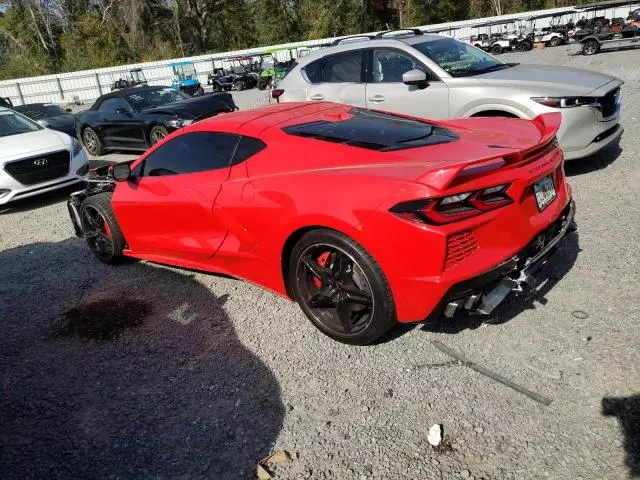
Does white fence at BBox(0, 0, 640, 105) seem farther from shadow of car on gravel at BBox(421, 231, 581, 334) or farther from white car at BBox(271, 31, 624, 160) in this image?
shadow of car on gravel at BBox(421, 231, 581, 334)

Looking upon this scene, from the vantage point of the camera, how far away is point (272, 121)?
12.4 feet

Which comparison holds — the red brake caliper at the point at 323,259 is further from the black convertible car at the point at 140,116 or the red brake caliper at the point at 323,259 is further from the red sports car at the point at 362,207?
the black convertible car at the point at 140,116

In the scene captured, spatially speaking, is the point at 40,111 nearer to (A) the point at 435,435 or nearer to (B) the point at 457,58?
(B) the point at 457,58

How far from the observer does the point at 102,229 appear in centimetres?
509

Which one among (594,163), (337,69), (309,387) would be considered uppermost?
(337,69)

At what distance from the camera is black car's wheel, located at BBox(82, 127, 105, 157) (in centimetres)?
1189

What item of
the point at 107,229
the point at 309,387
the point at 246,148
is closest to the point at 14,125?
the point at 107,229

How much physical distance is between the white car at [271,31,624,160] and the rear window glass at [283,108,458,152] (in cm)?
226

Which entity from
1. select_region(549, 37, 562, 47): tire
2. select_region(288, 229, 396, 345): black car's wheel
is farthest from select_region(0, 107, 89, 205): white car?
select_region(549, 37, 562, 47): tire

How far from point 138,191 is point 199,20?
5825 centimetres

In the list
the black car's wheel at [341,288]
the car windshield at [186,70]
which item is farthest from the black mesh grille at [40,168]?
the car windshield at [186,70]

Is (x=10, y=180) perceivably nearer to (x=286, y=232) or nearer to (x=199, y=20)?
(x=286, y=232)

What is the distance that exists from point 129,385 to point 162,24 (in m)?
62.2

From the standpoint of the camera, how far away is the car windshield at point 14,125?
28.2 feet
